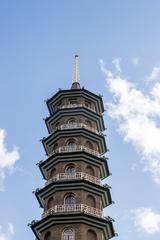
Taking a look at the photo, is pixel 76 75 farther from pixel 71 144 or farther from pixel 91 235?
pixel 91 235

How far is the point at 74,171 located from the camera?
56875 millimetres

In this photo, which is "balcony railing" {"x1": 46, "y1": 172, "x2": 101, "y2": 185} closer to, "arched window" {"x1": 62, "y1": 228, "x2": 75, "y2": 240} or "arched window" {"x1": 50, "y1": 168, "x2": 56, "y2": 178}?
"arched window" {"x1": 50, "y1": 168, "x2": 56, "y2": 178}

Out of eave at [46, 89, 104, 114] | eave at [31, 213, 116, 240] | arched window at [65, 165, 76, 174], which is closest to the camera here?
eave at [31, 213, 116, 240]

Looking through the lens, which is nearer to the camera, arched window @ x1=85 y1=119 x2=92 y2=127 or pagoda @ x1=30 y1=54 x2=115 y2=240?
pagoda @ x1=30 y1=54 x2=115 y2=240

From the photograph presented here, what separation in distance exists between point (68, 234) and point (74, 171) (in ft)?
25.6

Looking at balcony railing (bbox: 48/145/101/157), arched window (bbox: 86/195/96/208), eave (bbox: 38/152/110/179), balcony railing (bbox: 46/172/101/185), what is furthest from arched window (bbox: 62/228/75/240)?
balcony railing (bbox: 48/145/101/157)

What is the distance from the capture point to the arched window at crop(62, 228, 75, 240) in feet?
167

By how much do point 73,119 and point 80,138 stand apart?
3466mm

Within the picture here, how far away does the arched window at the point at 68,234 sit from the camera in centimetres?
5088

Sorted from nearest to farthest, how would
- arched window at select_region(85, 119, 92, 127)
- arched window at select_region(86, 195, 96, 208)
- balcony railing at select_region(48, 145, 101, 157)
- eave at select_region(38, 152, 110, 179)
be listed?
arched window at select_region(86, 195, 96, 208), eave at select_region(38, 152, 110, 179), balcony railing at select_region(48, 145, 101, 157), arched window at select_region(85, 119, 92, 127)

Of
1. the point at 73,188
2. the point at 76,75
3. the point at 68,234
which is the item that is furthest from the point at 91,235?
the point at 76,75

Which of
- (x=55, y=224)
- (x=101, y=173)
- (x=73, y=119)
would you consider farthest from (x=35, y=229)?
(x=73, y=119)

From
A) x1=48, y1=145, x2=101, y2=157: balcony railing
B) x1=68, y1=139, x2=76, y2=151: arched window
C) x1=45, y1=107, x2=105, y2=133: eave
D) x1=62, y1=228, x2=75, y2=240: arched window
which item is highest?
x1=45, y1=107, x2=105, y2=133: eave

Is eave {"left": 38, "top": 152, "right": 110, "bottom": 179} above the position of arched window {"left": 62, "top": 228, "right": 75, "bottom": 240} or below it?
above
